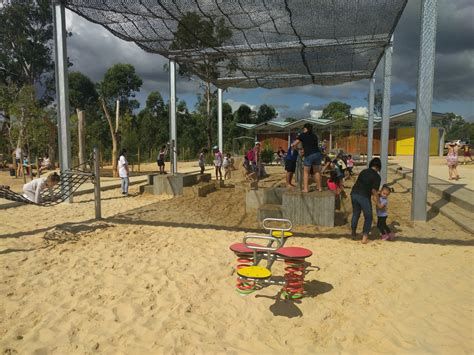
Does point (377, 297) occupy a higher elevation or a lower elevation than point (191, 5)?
lower

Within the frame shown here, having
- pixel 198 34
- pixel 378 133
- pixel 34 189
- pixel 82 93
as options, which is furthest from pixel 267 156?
pixel 82 93

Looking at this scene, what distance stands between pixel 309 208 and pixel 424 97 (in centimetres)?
277

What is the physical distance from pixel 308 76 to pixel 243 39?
4900 mm

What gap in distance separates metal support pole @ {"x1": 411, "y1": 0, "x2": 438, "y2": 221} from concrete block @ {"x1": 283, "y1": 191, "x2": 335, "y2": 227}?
63.9 inches

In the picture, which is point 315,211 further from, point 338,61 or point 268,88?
point 268,88

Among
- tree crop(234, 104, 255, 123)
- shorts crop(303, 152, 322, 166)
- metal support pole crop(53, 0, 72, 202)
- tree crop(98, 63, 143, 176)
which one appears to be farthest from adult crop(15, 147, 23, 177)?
tree crop(234, 104, 255, 123)

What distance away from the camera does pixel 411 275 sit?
4035 mm

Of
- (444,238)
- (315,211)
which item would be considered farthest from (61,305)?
(444,238)

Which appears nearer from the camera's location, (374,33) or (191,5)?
(191,5)

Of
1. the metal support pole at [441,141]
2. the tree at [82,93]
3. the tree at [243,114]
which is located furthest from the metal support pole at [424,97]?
the tree at [243,114]

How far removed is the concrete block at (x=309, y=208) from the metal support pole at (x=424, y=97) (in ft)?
5.33

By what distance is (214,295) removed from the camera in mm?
3570

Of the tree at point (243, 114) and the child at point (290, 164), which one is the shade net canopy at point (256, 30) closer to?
the child at point (290, 164)

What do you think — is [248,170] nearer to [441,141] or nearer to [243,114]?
[441,141]
